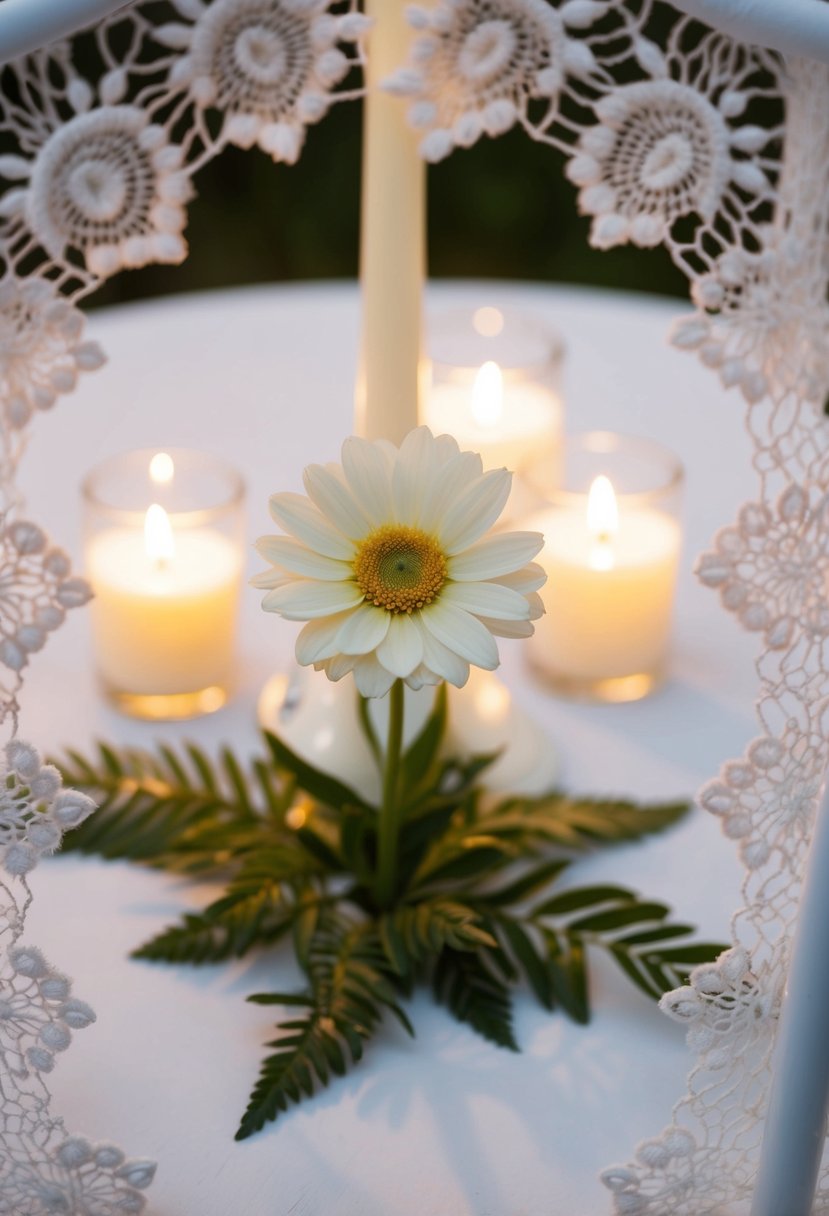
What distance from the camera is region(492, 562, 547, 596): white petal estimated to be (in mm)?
391

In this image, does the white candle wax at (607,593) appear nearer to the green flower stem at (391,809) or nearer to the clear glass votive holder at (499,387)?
the clear glass votive holder at (499,387)

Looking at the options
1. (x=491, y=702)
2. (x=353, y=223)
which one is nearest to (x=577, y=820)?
(x=491, y=702)

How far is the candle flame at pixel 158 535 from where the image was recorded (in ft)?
2.14

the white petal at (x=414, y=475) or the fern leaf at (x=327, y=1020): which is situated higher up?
the white petal at (x=414, y=475)

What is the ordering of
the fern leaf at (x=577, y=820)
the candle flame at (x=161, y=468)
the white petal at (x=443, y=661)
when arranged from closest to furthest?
1. the white petal at (x=443, y=661)
2. the fern leaf at (x=577, y=820)
3. the candle flame at (x=161, y=468)

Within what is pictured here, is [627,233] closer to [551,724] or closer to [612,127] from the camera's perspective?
[612,127]

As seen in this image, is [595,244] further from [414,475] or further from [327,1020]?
[327,1020]

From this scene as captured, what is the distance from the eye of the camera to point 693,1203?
43 centimetres

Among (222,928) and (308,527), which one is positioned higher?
(308,527)

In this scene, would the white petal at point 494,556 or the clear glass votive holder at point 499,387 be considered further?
the clear glass votive holder at point 499,387

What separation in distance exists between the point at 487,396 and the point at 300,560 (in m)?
0.39

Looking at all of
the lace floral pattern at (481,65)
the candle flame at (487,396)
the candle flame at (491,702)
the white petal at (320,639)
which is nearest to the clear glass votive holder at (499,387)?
the candle flame at (487,396)

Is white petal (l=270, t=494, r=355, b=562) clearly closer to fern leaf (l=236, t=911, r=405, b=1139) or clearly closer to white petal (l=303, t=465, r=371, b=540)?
white petal (l=303, t=465, r=371, b=540)

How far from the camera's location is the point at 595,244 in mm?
481
